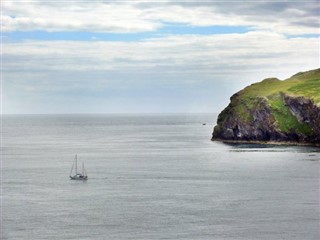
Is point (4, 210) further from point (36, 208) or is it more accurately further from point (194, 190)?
point (194, 190)

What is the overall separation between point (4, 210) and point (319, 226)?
6924cm

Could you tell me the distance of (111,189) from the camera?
561 ft

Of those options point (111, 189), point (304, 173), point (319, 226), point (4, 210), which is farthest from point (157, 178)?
point (319, 226)

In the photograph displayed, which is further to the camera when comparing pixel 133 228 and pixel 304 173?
pixel 304 173

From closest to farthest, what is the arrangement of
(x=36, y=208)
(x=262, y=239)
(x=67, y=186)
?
(x=262, y=239), (x=36, y=208), (x=67, y=186)

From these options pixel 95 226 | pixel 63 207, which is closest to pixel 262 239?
pixel 95 226

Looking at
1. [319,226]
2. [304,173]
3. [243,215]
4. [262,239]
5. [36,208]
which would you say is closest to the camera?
[262,239]

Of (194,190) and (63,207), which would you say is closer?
(63,207)

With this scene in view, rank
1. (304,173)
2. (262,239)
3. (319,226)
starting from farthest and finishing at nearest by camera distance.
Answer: (304,173), (319,226), (262,239)

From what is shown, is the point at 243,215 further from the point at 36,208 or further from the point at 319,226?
the point at 36,208

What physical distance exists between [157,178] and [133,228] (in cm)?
7022

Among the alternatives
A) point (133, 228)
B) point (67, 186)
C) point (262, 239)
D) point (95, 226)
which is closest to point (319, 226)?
point (262, 239)

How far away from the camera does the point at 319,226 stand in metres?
121

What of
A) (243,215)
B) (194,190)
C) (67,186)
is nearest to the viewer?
(243,215)
